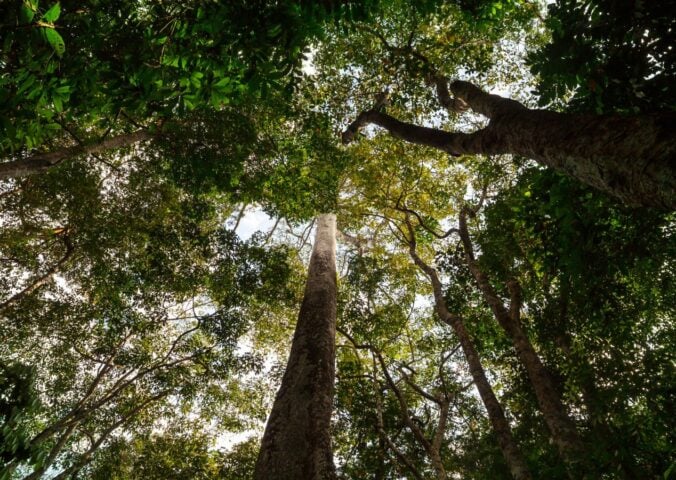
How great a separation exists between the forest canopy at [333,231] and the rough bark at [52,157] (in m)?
0.07

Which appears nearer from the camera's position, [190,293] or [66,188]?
[66,188]

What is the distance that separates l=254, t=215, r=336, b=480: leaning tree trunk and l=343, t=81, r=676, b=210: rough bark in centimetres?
322

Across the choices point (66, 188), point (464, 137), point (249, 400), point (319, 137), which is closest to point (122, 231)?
point (66, 188)

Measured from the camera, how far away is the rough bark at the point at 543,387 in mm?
4692

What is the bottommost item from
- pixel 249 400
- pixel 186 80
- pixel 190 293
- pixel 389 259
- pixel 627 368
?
pixel 627 368

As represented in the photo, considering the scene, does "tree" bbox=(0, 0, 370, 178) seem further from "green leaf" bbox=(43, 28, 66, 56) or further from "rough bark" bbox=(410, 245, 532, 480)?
"rough bark" bbox=(410, 245, 532, 480)

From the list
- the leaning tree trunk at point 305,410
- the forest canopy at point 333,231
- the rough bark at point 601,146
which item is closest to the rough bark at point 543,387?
the forest canopy at point 333,231

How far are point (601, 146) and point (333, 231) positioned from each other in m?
8.58

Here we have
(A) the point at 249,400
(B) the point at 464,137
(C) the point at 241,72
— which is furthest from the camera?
(A) the point at 249,400

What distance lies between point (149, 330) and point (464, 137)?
9564 mm

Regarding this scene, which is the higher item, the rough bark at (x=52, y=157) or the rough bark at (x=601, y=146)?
the rough bark at (x=52, y=157)

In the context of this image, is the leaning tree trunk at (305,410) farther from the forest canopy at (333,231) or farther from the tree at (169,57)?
the tree at (169,57)

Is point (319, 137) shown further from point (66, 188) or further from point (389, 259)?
point (389, 259)

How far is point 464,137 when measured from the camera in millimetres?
4090
